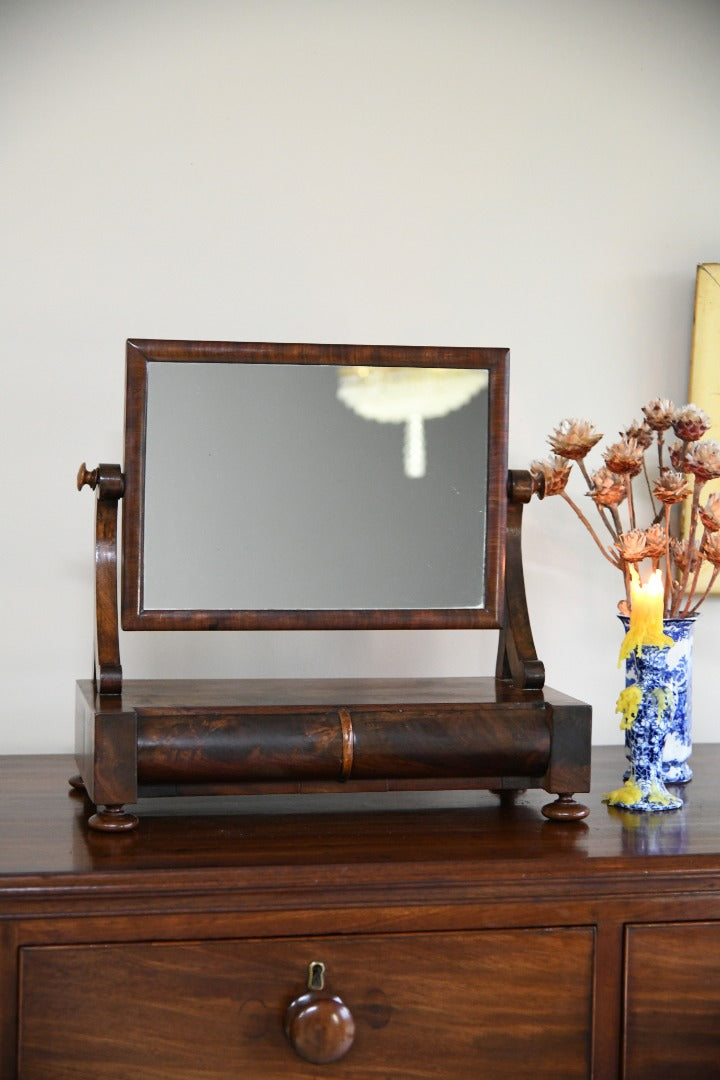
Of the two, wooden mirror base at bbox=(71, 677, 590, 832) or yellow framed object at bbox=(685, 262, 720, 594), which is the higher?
yellow framed object at bbox=(685, 262, 720, 594)

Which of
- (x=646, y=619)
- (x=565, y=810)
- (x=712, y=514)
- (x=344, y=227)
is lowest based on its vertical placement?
(x=565, y=810)

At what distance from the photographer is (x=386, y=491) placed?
138cm

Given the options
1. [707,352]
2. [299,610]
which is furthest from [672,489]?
[299,610]

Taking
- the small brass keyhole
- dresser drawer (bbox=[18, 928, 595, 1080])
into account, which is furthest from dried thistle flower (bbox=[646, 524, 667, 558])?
the small brass keyhole

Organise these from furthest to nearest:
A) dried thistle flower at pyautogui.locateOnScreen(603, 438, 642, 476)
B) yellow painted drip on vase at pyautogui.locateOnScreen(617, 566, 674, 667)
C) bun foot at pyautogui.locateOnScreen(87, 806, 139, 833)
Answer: dried thistle flower at pyautogui.locateOnScreen(603, 438, 642, 476), yellow painted drip on vase at pyautogui.locateOnScreen(617, 566, 674, 667), bun foot at pyautogui.locateOnScreen(87, 806, 139, 833)

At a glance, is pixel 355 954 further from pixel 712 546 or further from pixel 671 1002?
pixel 712 546

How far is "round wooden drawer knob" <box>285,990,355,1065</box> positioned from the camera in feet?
3.67

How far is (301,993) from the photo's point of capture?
3.76 feet

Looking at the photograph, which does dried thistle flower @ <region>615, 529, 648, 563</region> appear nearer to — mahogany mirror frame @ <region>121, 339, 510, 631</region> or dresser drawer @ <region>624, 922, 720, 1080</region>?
mahogany mirror frame @ <region>121, 339, 510, 631</region>

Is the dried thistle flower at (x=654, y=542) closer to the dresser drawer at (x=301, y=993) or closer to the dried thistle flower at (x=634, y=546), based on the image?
the dried thistle flower at (x=634, y=546)

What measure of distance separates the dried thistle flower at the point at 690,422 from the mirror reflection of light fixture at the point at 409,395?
322 mm

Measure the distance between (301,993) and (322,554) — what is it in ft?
1.58

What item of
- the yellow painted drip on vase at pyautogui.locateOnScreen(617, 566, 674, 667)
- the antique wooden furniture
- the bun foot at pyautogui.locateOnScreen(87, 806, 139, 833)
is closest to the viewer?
the antique wooden furniture

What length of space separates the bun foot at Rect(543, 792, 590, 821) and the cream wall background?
17.7 inches
